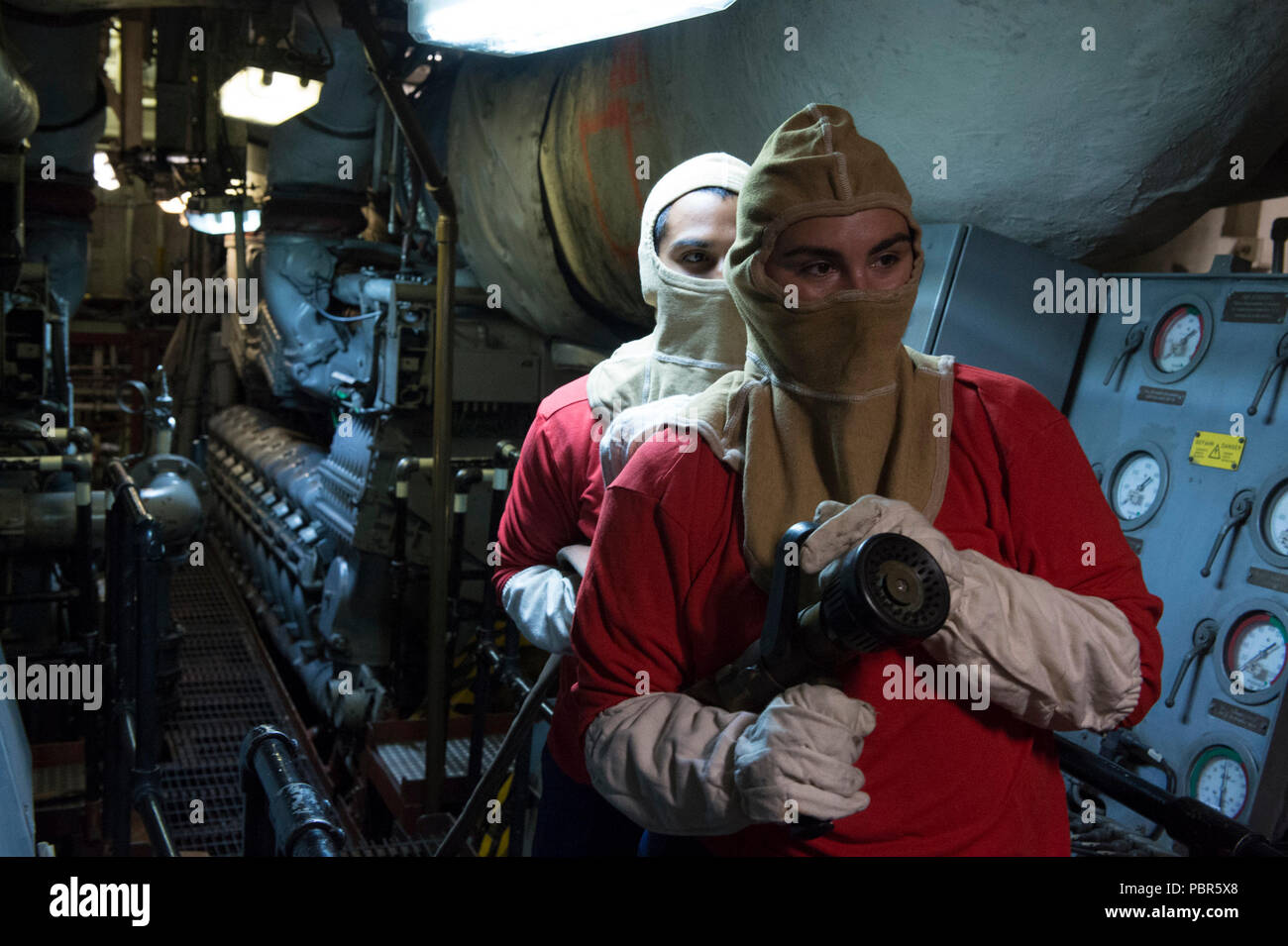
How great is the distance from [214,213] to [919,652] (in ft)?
17.4

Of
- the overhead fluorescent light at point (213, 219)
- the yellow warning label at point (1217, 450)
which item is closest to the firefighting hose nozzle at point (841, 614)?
the yellow warning label at point (1217, 450)

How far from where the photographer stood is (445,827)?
4.15 m

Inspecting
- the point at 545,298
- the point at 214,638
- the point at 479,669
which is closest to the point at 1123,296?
the point at 545,298

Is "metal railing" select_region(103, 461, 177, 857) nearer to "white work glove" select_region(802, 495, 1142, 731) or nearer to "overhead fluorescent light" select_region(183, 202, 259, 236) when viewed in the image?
"white work glove" select_region(802, 495, 1142, 731)

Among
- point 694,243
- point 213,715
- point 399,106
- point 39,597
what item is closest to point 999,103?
point 694,243

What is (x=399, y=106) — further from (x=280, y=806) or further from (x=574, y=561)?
(x=280, y=806)

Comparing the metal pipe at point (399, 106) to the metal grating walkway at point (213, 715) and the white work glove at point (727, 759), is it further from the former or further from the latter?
the white work glove at point (727, 759)

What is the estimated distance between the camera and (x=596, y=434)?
209 centimetres

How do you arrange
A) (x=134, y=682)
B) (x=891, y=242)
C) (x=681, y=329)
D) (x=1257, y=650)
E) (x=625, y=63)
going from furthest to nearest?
(x=134, y=682), (x=625, y=63), (x=1257, y=650), (x=681, y=329), (x=891, y=242)

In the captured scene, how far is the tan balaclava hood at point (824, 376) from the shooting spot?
1312 mm

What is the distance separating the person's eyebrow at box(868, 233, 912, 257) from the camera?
1.33 m

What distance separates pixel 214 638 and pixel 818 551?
6.43m

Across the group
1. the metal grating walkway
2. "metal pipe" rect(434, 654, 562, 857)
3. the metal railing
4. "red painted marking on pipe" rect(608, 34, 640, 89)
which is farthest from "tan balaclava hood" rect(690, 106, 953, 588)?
the metal grating walkway

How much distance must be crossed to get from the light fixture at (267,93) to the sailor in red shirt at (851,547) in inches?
139
